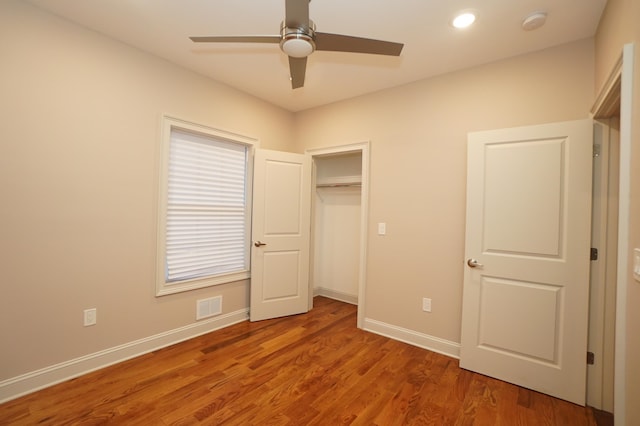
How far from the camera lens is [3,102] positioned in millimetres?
1857

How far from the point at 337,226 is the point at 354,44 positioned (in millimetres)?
2905

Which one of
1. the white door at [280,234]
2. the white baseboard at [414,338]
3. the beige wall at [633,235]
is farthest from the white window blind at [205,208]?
the beige wall at [633,235]

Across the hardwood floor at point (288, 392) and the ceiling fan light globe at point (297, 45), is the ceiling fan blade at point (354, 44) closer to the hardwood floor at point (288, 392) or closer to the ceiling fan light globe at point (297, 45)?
the ceiling fan light globe at point (297, 45)

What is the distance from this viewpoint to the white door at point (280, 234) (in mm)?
3340

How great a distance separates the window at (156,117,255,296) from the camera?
2.72 m

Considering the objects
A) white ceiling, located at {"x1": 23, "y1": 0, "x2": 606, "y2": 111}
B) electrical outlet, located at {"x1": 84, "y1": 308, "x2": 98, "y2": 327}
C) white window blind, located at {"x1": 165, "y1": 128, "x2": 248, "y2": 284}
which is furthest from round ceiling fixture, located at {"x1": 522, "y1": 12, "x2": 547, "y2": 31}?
electrical outlet, located at {"x1": 84, "y1": 308, "x2": 98, "y2": 327}

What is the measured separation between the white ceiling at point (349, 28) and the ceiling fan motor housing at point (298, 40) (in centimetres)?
49

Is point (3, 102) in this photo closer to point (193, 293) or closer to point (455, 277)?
point (193, 293)

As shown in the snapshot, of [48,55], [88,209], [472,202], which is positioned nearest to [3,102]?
[48,55]

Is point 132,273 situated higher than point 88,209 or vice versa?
point 88,209

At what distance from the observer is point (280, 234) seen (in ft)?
11.4

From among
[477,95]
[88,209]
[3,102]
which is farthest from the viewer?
[477,95]

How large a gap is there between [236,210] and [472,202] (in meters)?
2.51

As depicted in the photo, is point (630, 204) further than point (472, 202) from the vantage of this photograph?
No
